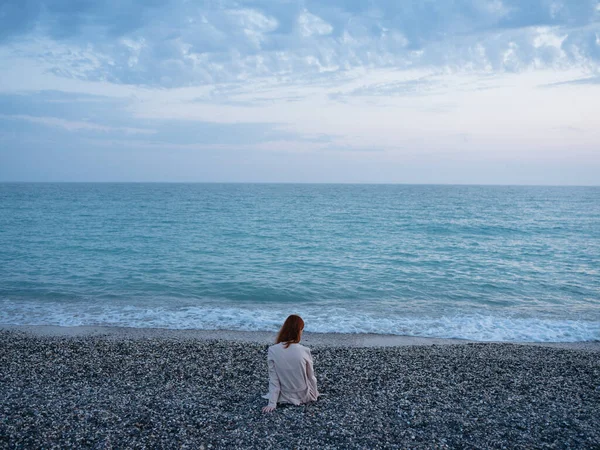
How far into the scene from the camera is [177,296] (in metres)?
17.5

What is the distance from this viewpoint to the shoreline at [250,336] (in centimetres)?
1247

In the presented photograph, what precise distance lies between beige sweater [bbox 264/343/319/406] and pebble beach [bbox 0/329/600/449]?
24cm

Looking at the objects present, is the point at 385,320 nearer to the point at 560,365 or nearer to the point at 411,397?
the point at 560,365

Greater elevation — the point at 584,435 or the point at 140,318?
the point at 584,435

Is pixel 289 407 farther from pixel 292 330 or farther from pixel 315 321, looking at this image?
pixel 315 321

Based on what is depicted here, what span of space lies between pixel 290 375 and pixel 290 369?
5.4 inches

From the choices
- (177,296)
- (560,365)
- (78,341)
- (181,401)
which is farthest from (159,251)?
(560,365)

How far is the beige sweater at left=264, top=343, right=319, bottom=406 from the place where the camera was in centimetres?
711

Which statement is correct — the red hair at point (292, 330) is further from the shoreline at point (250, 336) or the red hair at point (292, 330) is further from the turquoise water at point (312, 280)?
the turquoise water at point (312, 280)

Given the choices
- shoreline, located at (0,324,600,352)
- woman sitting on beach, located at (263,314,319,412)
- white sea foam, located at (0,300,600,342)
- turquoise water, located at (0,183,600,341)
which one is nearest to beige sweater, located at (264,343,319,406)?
woman sitting on beach, located at (263,314,319,412)

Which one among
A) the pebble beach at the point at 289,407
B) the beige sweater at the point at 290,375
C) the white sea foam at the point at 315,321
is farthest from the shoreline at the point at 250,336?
the beige sweater at the point at 290,375

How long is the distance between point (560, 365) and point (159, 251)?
23360 millimetres

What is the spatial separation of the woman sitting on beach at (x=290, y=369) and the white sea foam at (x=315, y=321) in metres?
6.37

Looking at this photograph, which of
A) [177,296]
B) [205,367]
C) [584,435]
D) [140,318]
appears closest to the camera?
[584,435]
